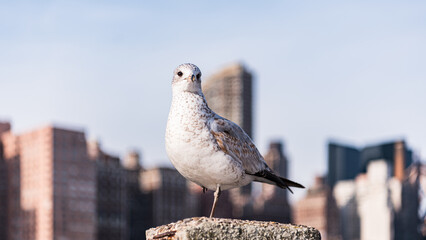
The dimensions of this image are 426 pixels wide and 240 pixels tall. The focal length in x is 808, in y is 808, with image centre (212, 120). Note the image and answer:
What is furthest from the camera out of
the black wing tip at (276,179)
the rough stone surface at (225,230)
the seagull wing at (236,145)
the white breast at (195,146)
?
the black wing tip at (276,179)

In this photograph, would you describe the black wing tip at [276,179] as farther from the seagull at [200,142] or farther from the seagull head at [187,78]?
the seagull head at [187,78]

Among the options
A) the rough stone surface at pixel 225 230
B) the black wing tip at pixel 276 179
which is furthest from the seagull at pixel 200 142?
the rough stone surface at pixel 225 230

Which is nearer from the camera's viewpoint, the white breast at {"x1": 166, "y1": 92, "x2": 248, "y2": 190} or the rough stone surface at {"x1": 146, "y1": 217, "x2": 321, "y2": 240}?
the rough stone surface at {"x1": 146, "y1": 217, "x2": 321, "y2": 240}

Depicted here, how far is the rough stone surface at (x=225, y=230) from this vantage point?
1040 cm

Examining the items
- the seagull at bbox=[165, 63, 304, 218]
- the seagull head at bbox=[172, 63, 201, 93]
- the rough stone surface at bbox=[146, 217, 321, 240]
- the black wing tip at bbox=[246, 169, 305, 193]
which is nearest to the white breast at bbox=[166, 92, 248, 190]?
the seagull at bbox=[165, 63, 304, 218]

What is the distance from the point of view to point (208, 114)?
12562 millimetres

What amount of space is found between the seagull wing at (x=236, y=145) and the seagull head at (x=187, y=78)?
611 mm

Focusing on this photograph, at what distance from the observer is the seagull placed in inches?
481

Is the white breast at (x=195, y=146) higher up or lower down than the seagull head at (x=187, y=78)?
lower down

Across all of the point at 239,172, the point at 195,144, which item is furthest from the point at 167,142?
the point at 239,172

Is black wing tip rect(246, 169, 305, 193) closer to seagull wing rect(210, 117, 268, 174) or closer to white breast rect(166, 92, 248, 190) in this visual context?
seagull wing rect(210, 117, 268, 174)

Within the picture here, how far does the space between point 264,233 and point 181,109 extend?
268 cm

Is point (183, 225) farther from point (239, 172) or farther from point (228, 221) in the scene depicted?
point (239, 172)

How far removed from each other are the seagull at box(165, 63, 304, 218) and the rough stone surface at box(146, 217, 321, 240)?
167 cm
